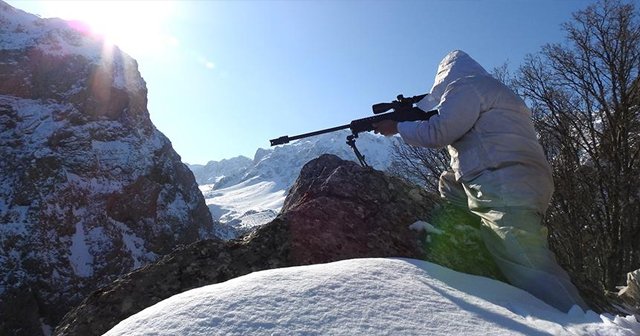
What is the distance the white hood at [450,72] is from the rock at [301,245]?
3.89ft

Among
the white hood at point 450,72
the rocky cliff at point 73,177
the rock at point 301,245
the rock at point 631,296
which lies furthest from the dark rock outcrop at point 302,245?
the rocky cliff at point 73,177

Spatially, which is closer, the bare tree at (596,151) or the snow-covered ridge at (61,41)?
the bare tree at (596,151)

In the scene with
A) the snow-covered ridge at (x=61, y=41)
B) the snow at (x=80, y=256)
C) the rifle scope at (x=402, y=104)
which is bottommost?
the snow at (x=80, y=256)

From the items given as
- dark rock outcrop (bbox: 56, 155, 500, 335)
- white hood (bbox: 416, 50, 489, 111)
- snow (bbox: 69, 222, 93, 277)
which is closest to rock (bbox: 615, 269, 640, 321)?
dark rock outcrop (bbox: 56, 155, 500, 335)

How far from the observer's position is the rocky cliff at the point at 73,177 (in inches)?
1489

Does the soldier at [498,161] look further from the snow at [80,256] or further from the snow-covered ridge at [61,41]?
the snow-covered ridge at [61,41]

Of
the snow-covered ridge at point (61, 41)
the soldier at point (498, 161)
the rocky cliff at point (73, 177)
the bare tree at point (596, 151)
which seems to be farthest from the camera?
the snow-covered ridge at point (61, 41)

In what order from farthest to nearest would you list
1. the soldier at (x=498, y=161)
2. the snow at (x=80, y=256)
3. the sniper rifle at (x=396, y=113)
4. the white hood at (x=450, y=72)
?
the snow at (x=80, y=256) → the sniper rifle at (x=396, y=113) → the white hood at (x=450, y=72) → the soldier at (x=498, y=161)

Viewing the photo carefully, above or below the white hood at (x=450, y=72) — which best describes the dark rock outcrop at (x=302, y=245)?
below

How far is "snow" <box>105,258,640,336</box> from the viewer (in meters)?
2.13

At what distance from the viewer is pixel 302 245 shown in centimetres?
441

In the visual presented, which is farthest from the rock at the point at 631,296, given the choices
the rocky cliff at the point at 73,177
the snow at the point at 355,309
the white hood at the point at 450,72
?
the rocky cliff at the point at 73,177

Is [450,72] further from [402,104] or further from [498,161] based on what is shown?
[498,161]

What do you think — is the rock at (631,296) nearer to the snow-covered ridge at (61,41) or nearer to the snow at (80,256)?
the snow at (80,256)
